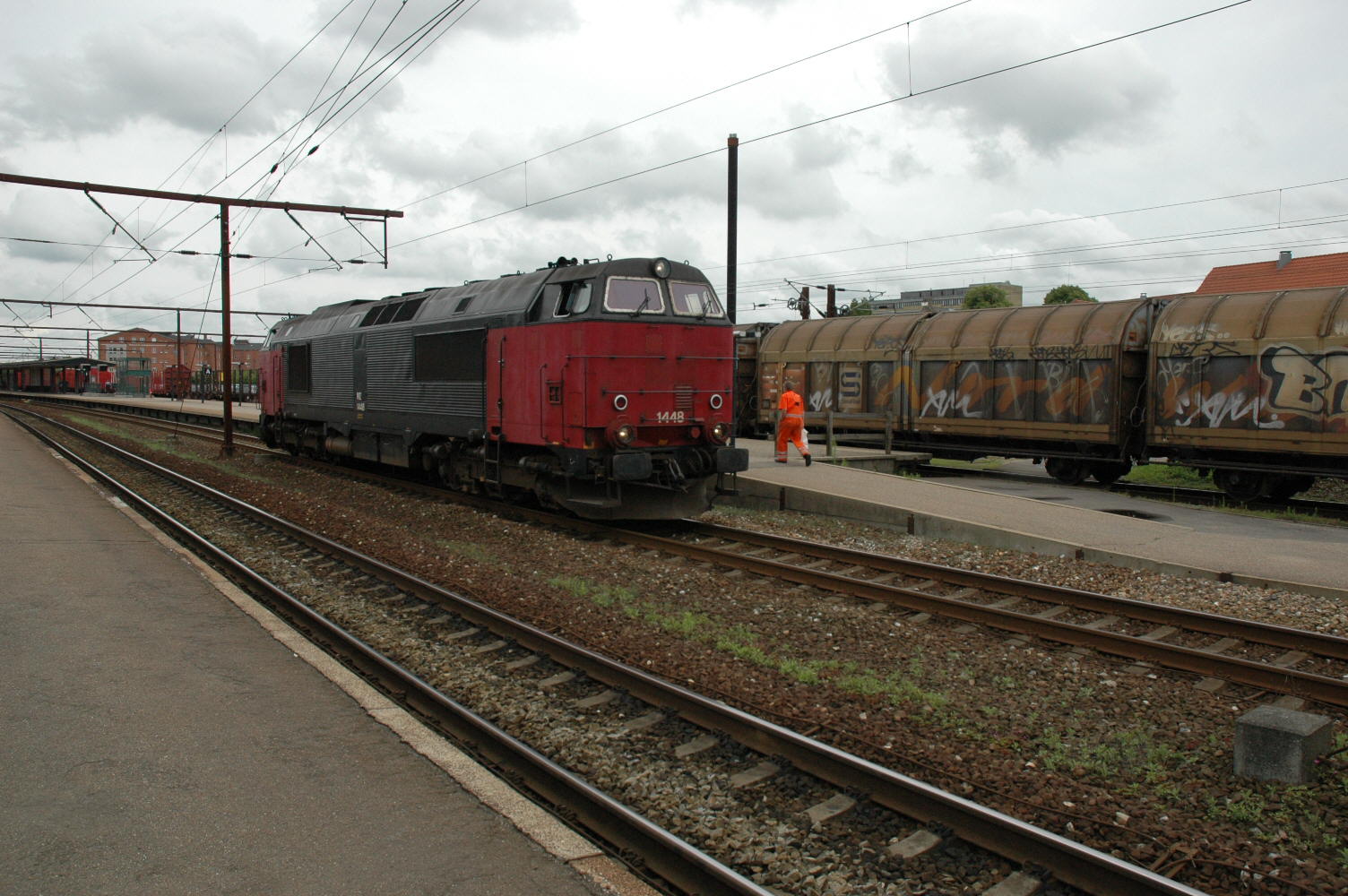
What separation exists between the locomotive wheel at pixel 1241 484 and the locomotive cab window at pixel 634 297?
11020mm

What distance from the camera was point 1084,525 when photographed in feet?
39.4

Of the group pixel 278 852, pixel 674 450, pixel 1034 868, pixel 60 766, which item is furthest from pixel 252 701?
pixel 674 450

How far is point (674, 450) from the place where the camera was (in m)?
12.1

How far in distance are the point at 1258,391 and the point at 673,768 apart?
1455cm

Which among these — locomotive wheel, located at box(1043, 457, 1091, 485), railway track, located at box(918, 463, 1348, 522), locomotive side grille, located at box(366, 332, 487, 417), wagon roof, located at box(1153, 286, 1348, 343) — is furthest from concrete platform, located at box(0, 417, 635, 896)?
locomotive wheel, located at box(1043, 457, 1091, 485)

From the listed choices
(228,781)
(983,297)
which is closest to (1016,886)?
(228,781)

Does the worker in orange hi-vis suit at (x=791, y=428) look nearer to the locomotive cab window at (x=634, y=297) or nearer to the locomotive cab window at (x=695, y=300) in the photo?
the locomotive cab window at (x=695, y=300)

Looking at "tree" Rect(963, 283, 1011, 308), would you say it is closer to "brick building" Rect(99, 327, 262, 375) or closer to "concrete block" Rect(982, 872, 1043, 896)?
"concrete block" Rect(982, 872, 1043, 896)

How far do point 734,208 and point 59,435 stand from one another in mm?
26662

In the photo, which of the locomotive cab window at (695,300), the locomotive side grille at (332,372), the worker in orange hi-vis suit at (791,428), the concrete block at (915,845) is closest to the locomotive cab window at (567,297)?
the locomotive cab window at (695,300)

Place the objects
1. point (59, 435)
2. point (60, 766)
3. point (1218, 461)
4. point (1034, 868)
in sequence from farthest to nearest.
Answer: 1. point (59, 435)
2. point (1218, 461)
3. point (60, 766)
4. point (1034, 868)

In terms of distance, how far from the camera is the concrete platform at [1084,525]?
395 inches

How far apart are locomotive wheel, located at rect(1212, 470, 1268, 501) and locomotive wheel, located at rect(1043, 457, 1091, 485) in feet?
8.05

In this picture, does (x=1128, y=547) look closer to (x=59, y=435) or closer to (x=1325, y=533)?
(x=1325, y=533)
